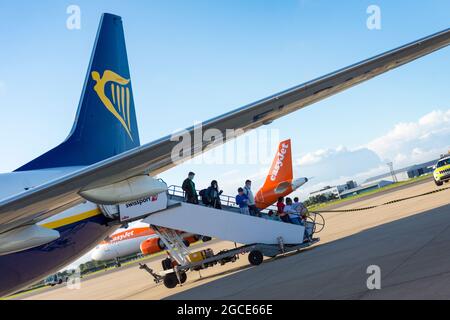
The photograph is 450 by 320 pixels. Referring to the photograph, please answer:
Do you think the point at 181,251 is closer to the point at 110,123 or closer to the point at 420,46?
the point at 110,123

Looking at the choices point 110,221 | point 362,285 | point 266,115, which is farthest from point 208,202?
point 266,115

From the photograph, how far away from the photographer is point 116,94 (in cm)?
1173

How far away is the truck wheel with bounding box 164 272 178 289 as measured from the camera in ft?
48.0

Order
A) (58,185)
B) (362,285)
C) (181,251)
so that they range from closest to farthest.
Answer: (58,185), (362,285), (181,251)

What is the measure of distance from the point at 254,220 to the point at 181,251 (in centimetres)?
250

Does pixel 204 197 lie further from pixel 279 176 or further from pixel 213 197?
pixel 279 176

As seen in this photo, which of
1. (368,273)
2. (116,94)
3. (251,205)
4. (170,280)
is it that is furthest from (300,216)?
(368,273)

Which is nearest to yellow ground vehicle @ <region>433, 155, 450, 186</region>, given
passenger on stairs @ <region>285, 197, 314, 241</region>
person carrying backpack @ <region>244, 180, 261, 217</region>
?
passenger on stairs @ <region>285, 197, 314, 241</region>

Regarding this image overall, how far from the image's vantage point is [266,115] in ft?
19.4

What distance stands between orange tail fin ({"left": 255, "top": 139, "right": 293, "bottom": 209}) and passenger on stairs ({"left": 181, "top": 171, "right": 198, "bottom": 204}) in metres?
21.4

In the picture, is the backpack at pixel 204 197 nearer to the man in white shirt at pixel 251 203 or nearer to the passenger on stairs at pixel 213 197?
the passenger on stairs at pixel 213 197

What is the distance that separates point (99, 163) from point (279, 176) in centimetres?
3061

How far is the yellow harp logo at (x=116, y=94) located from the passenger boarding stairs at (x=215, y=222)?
2725 millimetres

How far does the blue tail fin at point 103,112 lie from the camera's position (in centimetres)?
1063
